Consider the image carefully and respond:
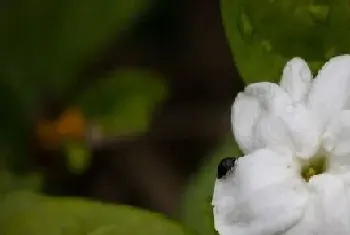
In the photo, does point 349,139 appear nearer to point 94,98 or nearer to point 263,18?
point 263,18

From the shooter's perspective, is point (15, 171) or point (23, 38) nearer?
point (15, 171)

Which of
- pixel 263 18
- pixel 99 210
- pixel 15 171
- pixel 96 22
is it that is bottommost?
pixel 15 171

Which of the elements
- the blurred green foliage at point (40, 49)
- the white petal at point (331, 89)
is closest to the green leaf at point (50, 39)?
the blurred green foliage at point (40, 49)

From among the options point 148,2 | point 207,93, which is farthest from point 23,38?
point 207,93

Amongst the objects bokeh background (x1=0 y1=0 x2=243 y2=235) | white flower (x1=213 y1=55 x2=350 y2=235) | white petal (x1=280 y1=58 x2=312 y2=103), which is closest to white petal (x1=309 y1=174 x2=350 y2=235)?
white flower (x1=213 y1=55 x2=350 y2=235)

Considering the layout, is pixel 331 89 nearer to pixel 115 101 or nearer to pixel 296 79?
pixel 296 79

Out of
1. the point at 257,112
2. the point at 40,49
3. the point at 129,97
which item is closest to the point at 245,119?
the point at 257,112
